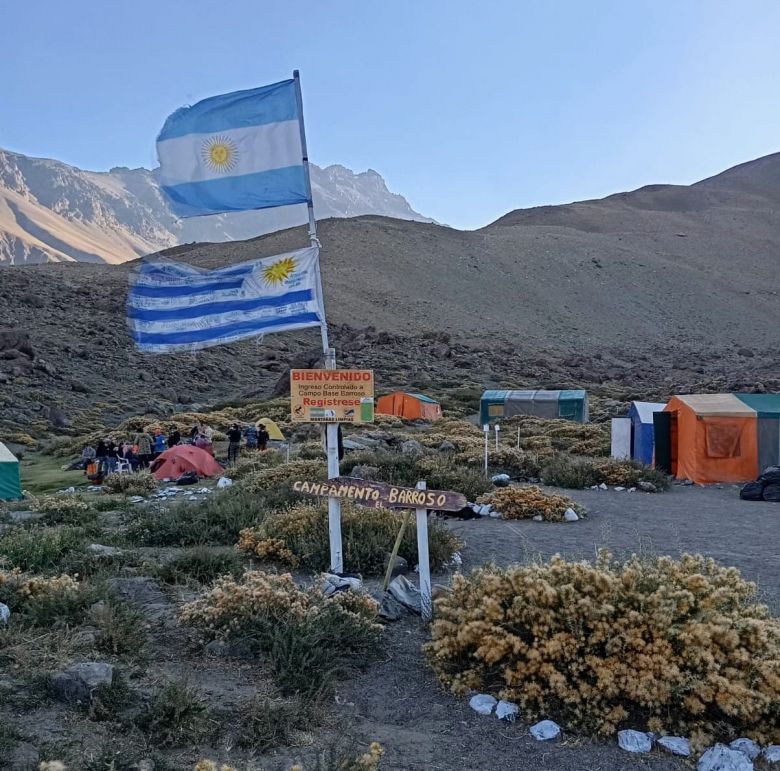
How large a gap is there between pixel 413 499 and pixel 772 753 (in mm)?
2906

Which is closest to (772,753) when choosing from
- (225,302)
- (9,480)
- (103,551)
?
(225,302)

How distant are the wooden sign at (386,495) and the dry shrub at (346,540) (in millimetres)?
1379

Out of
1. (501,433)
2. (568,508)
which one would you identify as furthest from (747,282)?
(568,508)

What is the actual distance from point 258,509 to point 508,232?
9787cm

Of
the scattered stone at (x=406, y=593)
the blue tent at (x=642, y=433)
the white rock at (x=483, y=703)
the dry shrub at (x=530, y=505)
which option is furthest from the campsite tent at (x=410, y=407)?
the white rock at (x=483, y=703)

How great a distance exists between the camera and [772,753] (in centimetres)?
409

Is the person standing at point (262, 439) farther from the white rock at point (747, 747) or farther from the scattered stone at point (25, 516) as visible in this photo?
the white rock at point (747, 747)

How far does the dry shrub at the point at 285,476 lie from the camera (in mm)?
12603

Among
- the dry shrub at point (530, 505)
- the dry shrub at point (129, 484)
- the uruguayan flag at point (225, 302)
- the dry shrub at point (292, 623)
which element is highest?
the uruguayan flag at point (225, 302)

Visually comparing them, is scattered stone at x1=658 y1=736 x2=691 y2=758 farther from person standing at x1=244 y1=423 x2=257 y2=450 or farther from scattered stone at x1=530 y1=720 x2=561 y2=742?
person standing at x1=244 y1=423 x2=257 y2=450

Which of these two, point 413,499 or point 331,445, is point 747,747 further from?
point 331,445

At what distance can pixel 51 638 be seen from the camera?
535 cm

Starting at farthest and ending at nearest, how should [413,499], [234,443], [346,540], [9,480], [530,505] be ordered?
[234,443] → [9,480] → [530,505] → [346,540] → [413,499]

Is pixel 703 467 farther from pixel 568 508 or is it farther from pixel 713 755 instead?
pixel 713 755
